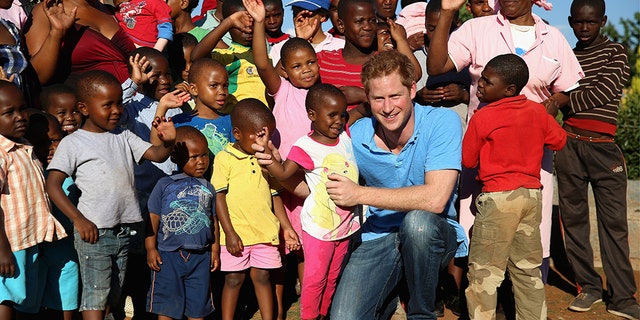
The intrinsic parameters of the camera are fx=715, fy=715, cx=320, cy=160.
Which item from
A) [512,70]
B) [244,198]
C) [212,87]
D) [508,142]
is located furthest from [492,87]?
[212,87]

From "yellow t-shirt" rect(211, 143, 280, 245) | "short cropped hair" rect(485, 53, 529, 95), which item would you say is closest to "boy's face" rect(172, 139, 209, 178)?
"yellow t-shirt" rect(211, 143, 280, 245)

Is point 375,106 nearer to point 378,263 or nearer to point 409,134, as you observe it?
point 409,134

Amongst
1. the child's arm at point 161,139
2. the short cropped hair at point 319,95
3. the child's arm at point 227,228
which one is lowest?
the child's arm at point 227,228

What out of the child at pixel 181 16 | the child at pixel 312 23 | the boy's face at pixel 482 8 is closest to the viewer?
the child at pixel 312 23

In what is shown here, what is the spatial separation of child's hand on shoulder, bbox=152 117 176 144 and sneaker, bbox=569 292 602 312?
3504mm

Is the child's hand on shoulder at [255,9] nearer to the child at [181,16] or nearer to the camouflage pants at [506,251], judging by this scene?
the child at [181,16]

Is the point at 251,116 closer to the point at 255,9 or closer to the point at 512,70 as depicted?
the point at 255,9

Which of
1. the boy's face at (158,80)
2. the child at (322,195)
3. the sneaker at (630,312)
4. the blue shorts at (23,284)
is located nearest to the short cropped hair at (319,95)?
the child at (322,195)

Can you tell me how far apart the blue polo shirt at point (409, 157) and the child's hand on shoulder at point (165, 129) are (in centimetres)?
116

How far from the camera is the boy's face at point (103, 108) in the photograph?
4418mm

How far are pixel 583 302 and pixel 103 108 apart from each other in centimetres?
400

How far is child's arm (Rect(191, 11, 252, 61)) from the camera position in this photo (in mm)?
5258

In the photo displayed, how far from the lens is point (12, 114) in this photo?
420 cm

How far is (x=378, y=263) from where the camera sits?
4.43 m
